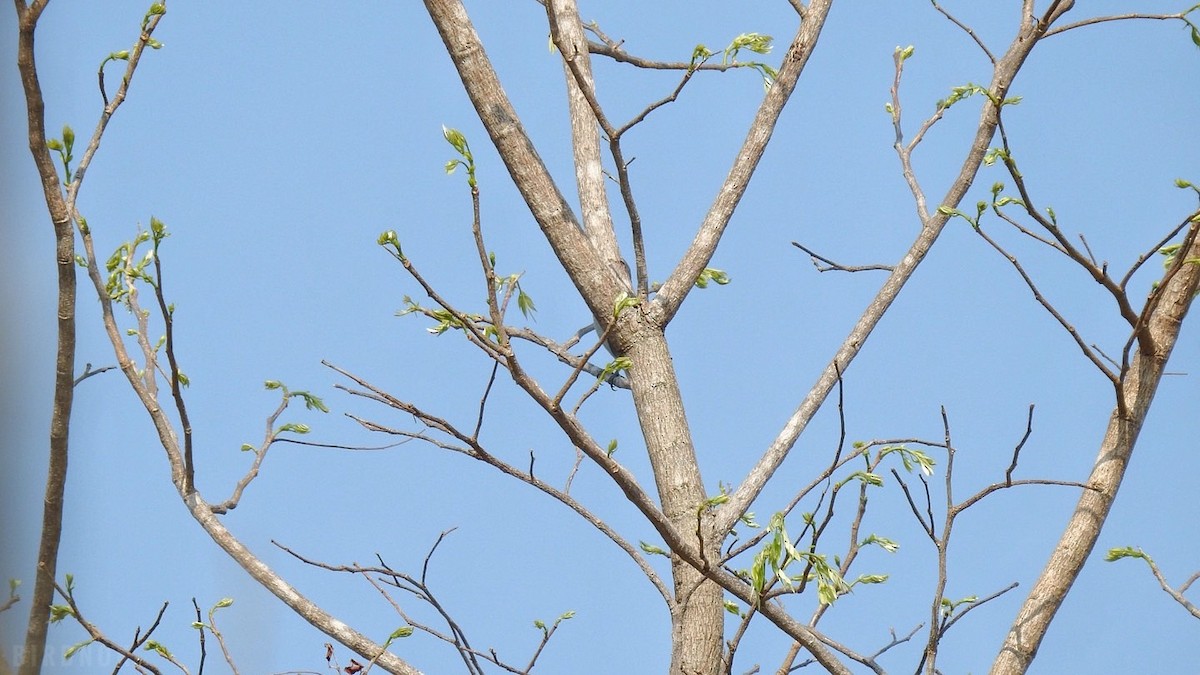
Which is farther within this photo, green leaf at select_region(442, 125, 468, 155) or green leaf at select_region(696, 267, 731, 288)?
green leaf at select_region(696, 267, 731, 288)

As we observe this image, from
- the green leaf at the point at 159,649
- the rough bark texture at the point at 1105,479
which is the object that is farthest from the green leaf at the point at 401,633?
the rough bark texture at the point at 1105,479

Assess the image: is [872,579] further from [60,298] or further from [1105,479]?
[60,298]

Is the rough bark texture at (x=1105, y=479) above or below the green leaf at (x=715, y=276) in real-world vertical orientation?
below

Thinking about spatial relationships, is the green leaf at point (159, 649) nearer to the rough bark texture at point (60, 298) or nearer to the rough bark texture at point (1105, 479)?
the rough bark texture at point (60, 298)

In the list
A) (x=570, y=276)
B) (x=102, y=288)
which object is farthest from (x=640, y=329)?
(x=102, y=288)

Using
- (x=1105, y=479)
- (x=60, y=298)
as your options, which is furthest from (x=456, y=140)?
(x=1105, y=479)

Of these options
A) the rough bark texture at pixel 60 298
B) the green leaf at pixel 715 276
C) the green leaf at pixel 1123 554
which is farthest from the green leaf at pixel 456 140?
the green leaf at pixel 1123 554

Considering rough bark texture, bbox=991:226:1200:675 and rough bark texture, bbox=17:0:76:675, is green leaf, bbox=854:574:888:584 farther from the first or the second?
rough bark texture, bbox=17:0:76:675

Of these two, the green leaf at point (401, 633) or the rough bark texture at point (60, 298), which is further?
the green leaf at point (401, 633)

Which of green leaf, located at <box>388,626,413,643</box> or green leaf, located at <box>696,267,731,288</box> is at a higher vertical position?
green leaf, located at <box>696,267,731,288</box>

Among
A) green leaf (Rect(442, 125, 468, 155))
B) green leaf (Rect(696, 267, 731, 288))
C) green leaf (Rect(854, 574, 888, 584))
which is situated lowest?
green leaf (Rect(854, 574, 888, 584))

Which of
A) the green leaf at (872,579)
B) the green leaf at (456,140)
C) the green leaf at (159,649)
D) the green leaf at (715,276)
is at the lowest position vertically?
the green leaf at (159,649)

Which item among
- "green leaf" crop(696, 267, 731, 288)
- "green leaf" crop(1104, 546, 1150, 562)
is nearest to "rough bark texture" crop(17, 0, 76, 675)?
"green leaf" crop(696, 267, 731, 288)

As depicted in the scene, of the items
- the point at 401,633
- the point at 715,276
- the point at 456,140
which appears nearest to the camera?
the point at 456,140
